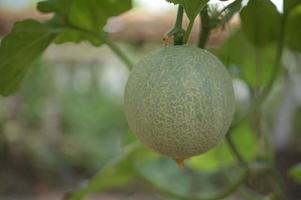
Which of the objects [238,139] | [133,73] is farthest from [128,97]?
[238,139]

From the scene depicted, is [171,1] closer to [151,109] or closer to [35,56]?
[151,109]

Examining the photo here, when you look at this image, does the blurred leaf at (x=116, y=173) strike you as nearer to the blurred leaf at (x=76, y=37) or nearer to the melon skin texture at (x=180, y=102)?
the blurred leaf at (x=76, y=37)

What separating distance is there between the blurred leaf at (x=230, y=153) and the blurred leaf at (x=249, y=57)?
6.8 inches

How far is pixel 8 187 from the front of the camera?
438 centimetres

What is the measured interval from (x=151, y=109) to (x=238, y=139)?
2.23 ft

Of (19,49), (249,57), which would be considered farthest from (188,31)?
(249,57)

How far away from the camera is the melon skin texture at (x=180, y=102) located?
53cm

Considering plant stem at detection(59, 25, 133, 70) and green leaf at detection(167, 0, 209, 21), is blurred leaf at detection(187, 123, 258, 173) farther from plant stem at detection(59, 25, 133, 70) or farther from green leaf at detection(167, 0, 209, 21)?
green leaf at detection(167, 0, 209, 21)

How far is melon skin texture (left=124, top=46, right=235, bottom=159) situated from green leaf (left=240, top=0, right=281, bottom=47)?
0.25 m

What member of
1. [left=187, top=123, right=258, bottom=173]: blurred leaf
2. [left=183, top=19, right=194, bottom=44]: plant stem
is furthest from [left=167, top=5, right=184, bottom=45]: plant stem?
[left=187, top=123, right=258, bottom=173]: blurred leaf

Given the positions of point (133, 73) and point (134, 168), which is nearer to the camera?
point (133, 73)

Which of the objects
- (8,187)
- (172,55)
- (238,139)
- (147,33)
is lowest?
(8,187)

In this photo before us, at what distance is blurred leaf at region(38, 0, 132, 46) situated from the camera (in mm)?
791

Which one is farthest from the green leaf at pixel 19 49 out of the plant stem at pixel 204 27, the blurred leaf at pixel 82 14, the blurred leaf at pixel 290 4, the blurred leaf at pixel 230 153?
the blurred leaf at pixel 230 153
